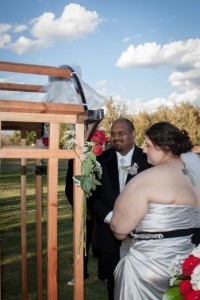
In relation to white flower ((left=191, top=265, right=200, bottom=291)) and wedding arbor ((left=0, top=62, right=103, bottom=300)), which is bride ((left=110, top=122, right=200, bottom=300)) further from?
white flower ((left=191, top=265, right=200, bottom=291))

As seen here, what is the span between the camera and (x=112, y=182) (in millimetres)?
4602

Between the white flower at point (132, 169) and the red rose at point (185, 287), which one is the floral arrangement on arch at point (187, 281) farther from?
the white flower at point (132, 169)

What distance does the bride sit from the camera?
8.99 ft

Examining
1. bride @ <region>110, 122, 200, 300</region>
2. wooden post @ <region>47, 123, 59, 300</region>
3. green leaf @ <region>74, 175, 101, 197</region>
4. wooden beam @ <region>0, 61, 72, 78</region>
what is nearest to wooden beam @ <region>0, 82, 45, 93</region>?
wooden beam @ <region>0, 61, 72, 78</region>

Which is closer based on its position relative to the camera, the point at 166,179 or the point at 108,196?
the point at 166,179

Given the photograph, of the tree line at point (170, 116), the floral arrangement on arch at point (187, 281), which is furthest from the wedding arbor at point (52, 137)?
the tree line at point (170, 116)

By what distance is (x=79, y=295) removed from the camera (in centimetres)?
289

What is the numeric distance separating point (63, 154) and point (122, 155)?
2.15 metres

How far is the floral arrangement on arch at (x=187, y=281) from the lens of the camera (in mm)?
2109

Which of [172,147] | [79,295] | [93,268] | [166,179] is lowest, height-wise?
[93,268]

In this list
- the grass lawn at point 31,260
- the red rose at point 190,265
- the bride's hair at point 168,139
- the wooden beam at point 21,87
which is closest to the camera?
the red rose at point 190,265

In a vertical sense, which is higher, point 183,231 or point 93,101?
point 93,101

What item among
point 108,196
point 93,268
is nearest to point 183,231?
point 108,196

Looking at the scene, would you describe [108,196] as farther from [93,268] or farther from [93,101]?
[93,268]
